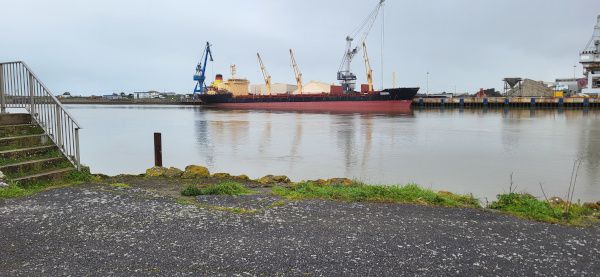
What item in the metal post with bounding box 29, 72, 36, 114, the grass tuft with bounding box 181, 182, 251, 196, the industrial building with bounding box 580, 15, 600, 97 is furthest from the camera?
the industrial building with bounding box 580, 15, 600, 97

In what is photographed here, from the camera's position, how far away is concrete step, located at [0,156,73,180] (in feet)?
24.8

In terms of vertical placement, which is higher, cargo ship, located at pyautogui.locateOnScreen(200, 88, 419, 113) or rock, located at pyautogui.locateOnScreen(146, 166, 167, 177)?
cargo ship, located at pyautogui.locateOnScreen(200, 88, 419, 113)

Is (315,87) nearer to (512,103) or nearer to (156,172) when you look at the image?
(512,103)

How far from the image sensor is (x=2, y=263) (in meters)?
4.35

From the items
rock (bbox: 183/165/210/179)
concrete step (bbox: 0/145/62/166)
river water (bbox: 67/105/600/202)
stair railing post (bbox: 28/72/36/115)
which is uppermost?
stair railing post (bbox: 28/72/36/115)

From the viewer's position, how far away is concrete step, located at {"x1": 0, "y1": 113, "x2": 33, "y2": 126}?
342 inches

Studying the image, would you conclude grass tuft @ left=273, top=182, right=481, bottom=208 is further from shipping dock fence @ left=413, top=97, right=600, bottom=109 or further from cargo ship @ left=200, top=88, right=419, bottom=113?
shipping dock fence @ left=413, top=97, right=600, bottom=109

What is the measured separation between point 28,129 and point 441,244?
322 inches

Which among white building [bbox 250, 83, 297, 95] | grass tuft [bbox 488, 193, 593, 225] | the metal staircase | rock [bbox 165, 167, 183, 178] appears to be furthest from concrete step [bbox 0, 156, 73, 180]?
white building [bbox 250, 83, 297, 95]

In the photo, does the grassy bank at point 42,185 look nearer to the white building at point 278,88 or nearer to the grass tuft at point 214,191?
the grass tuft at point 214,191

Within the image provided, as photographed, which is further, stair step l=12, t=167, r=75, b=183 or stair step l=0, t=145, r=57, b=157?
stair step l=0, t=145, r=57, b=157

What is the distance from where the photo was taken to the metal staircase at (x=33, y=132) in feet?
26.2

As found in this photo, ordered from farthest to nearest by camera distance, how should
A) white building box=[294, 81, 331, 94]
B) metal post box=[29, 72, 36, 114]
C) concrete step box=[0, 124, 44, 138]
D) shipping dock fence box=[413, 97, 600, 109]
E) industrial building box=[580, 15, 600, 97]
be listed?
white building box=[294, 81, 331, 94] < industrial building box=[580, 15, 600, 97] < shipping dock fence box=[413, 97, 600, 109] < metal post box=[29, 72, 36, 114] < concrete step box=[0, 124, 44, 138]

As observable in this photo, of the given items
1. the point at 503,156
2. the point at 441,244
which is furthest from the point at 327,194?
the point at 503,156
